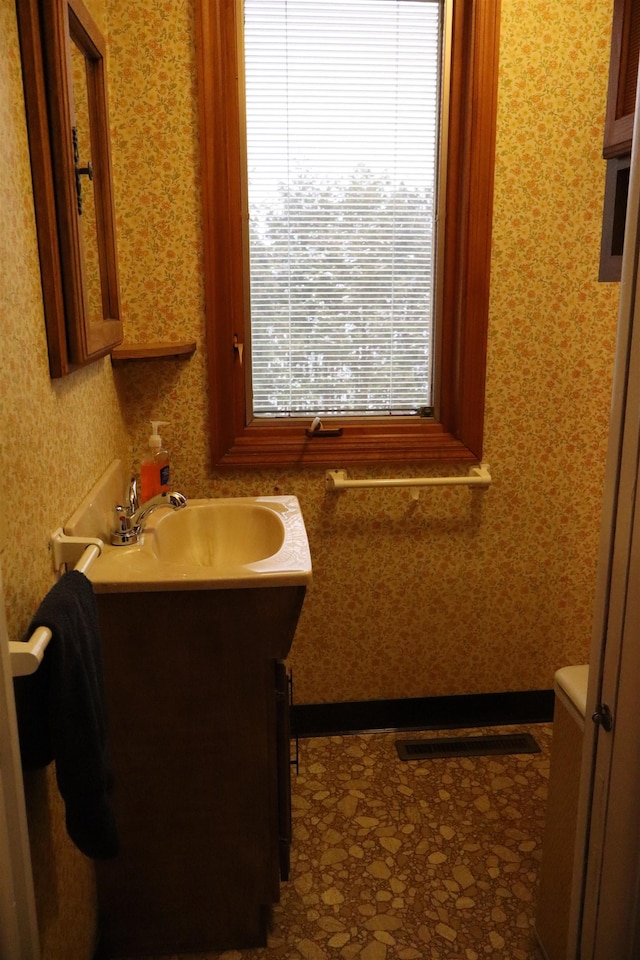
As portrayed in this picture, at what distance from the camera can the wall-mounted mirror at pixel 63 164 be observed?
1.22 metres

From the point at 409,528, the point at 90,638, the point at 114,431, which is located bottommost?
the point at 409,528

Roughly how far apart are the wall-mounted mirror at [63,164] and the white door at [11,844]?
66 centimetres

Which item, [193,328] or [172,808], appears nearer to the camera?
[172,808]

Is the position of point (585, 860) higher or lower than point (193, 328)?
lower

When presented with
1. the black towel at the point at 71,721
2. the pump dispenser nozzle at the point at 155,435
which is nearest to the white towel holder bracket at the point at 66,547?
the black towel at the point at 71,721

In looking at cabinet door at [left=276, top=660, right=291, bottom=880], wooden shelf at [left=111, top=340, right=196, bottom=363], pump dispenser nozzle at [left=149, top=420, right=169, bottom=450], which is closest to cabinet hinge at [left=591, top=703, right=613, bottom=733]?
cabinet door at [left=276, top=660, right=291, bottom=880]

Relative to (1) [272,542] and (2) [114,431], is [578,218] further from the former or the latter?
(2) [114,431]

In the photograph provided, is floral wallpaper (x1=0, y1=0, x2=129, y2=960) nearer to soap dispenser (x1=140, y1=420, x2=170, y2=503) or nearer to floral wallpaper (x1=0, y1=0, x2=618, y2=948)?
floral wallpaper (x1=0, y1=0, x2=618, y2=948)

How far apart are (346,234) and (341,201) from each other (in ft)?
0.31

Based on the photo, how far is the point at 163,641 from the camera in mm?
1551

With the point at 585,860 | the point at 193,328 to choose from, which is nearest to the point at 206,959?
the point at 585,860

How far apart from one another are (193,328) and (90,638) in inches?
47.0

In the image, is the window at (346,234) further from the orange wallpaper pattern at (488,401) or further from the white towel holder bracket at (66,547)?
the white towel holder bracket at (66,547)

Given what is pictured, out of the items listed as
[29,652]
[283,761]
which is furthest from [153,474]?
[29,652]
